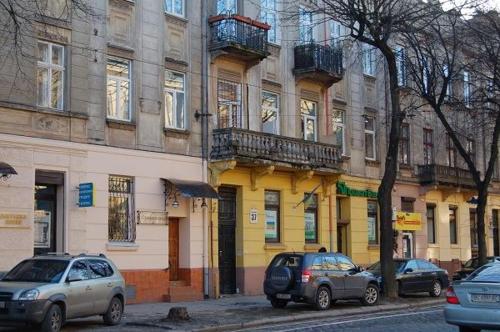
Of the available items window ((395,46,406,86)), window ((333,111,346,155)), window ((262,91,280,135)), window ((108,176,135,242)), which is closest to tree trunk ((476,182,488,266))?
window ((333,111,346,155))

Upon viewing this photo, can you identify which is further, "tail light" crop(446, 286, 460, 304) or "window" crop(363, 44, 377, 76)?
"window" crop(363, 44, 377, 76)

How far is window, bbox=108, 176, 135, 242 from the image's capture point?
23.4m

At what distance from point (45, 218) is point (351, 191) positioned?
601 inches

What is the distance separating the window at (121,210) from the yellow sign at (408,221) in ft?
51.2

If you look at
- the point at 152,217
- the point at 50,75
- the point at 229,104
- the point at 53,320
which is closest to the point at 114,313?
the point at 53,320

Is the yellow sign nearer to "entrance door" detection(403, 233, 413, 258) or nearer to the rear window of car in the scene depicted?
"entrance door" detection(403, 233, 413, 258)

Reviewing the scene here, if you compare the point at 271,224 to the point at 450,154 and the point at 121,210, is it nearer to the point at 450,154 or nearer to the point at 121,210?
the point at 121,210

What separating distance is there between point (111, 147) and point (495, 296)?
543 inches

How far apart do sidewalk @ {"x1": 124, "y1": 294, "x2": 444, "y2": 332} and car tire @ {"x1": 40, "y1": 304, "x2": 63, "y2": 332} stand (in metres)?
2.35

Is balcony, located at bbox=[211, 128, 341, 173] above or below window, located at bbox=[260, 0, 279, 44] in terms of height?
below

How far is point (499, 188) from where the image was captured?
4466 centimetres

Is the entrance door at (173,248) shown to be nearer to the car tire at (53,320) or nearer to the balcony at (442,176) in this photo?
the car tire at (53,320)

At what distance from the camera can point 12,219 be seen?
20453 millimetres

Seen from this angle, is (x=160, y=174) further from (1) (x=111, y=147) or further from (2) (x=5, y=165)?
(2) (x=5, y=165)
